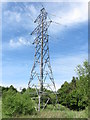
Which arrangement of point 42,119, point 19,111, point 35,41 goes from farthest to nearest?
point 35,41 < point 19,111 < point 42,119

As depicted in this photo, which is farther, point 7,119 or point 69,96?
point 69,96

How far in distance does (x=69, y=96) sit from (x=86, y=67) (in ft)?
26.6

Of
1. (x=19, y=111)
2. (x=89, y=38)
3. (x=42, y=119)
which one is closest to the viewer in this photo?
(x=42, y=119)

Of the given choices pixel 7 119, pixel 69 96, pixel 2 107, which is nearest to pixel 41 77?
pixel 2 107

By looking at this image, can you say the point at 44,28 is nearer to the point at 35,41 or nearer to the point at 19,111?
the point at 35,41

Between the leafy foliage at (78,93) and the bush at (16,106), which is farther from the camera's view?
the leafy foliage at (78,93)

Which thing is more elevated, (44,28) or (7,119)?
(44,28)

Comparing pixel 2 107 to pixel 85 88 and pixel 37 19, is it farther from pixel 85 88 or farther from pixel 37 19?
pixel 37 19

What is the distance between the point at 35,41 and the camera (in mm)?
10414

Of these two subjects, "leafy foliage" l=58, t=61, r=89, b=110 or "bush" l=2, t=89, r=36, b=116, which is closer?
"bush" l=2, t=89, r=36, b=116

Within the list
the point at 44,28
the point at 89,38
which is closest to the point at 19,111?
the point at 89,38

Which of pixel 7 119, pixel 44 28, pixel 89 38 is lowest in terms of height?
pixel 7 119

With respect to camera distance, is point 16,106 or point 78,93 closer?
point 16,106

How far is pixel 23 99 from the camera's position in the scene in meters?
7.37
